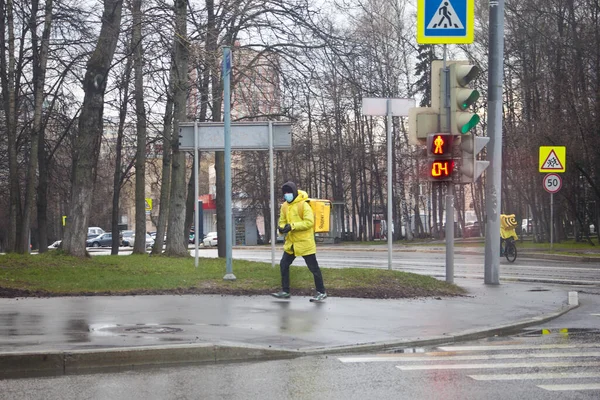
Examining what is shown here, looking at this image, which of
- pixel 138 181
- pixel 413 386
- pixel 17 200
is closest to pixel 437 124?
pixel 413 386

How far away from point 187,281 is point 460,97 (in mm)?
5796

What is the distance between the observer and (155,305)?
41.3 ft

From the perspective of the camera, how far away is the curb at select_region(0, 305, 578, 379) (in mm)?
7953

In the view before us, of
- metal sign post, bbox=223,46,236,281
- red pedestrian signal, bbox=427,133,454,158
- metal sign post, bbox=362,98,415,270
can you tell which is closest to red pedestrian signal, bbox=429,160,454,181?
red pedestrian signal, bbox=427,133,454,158


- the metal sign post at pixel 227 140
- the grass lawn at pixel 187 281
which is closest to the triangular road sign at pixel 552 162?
the grass lawn at pixel 187 281

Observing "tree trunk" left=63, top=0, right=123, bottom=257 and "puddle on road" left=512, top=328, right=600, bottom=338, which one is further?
"tree trunk" left=63, top=0, right=123, bottom=257

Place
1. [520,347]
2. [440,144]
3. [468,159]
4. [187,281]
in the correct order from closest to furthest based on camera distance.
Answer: [520,347], [440,144], [187,281], [468,159]

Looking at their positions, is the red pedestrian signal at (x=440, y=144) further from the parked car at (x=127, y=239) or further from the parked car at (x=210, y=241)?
the parked car at (x=127, y=239)

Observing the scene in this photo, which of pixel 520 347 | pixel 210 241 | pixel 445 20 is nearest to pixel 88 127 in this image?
pixel 445 20

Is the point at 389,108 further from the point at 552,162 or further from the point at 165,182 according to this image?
the point at 552,162

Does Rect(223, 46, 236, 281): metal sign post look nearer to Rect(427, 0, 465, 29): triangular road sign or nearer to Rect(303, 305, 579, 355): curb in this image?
Rect(427, 0, 465, 29): triangular road sign

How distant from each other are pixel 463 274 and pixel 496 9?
7.08 metres

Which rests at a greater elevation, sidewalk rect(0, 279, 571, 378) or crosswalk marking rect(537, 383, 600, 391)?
sidewalk rect(0, 279, 571, 378)

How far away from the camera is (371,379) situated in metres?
7.51
